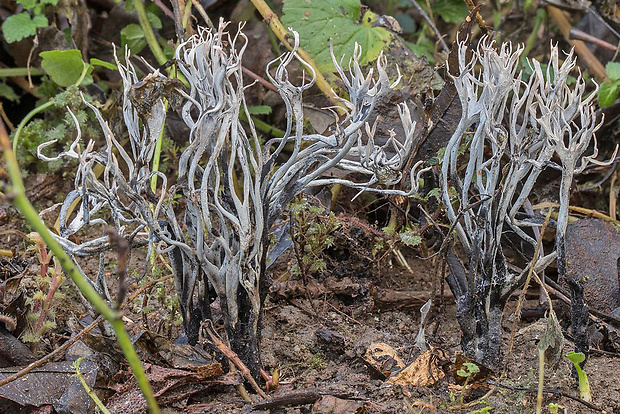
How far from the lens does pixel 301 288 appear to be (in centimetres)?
196

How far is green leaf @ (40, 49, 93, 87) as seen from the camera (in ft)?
7.52

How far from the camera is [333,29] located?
2482mm

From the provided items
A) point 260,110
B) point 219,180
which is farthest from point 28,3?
point 219,180

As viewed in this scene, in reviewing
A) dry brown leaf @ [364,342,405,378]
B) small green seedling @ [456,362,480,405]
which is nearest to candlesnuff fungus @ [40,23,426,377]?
dry brown leaf @ [364,342,405,378]

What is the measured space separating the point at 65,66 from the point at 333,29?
3.33ft

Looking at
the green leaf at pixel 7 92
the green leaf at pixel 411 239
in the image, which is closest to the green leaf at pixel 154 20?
the green leaf at pixel 7 92

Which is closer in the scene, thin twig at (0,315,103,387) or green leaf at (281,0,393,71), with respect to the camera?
thin twig at (0,315,103,387)

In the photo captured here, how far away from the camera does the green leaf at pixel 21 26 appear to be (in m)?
2.46

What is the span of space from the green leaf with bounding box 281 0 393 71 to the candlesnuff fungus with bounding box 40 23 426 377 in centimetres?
97

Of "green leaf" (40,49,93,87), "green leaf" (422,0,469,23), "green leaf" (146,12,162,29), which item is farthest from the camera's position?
"green leaf" (422,0,469,23)

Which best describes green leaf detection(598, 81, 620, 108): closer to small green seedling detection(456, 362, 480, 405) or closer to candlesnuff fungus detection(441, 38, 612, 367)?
candlesnuff fungus detection(441, 38, 612, 367)

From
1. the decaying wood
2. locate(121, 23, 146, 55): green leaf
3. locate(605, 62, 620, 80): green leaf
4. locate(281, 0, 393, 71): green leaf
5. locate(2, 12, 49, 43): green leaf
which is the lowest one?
locate(605, 62, 620, 80): green leaf

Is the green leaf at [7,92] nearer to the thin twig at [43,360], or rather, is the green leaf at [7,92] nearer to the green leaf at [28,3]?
the green leaf at [28,3]

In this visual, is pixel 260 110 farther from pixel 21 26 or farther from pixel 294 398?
pixel 294 398
